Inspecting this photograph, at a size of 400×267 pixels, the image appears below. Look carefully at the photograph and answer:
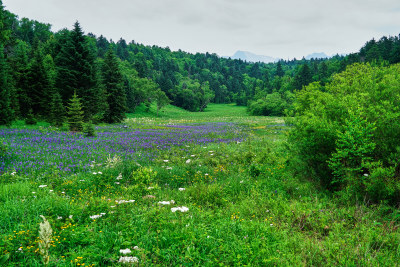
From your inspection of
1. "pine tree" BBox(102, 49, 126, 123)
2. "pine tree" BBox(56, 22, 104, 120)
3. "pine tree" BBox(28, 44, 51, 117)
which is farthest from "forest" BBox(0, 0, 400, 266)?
"pine tree" BBox(28, 44, 51, 117)

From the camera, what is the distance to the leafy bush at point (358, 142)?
479cm

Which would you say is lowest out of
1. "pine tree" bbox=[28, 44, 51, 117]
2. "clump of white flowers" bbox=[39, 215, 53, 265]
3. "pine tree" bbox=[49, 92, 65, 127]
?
"clump of white flowers" bbox=[39, 215, 53, 265]

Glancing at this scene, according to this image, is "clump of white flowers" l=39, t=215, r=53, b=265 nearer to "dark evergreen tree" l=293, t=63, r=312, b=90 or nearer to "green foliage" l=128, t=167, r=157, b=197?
"green foliage" l=128, t=167, r=157, b=197

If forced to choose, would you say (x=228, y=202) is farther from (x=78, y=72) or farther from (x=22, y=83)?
(x=22, y=83)

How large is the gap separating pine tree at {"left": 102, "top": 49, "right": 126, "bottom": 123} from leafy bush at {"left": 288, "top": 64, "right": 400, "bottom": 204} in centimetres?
2984

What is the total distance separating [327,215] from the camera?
15.1ft

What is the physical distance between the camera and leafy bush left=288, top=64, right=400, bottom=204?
4.79 m

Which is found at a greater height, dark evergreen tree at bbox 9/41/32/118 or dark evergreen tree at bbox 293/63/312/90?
dark evergreen tree at bbox 293/63/312/90

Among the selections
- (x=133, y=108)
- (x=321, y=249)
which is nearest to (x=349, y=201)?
(x=321, y=249)

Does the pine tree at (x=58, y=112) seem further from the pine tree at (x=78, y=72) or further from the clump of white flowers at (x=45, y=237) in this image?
the clump of white flowers at (x=45, y=237)

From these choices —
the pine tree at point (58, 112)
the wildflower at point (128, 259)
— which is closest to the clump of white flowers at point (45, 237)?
the wildflower at point (128, 259)

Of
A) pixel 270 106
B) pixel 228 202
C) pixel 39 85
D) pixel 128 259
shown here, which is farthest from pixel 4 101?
pixel 270 106

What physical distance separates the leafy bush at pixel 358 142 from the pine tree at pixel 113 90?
2984cm

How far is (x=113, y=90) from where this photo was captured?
32344 millimetres
